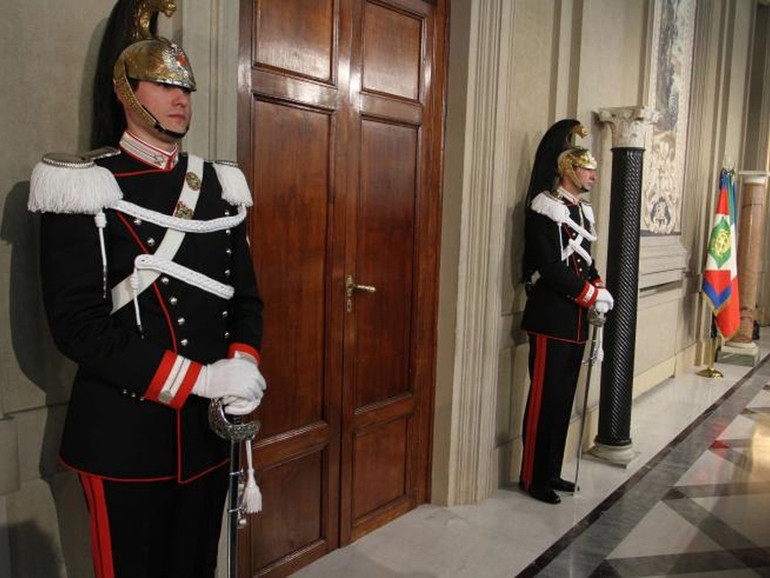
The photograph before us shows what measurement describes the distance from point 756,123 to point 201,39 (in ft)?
28.1

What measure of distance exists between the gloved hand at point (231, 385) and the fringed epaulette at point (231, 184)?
38 centimetres

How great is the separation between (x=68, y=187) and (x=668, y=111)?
4998mm

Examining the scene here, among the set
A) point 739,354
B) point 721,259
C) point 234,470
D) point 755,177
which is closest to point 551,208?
point 234,470

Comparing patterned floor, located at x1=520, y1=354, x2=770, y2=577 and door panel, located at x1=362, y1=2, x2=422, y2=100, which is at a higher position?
door panel, located at x1=362, y1=2, x2=422, y2=100

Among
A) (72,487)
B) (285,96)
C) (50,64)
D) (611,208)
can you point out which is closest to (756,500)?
(611,208)

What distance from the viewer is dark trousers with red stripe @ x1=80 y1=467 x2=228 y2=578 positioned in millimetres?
1425

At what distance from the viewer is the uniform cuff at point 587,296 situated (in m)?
3.10

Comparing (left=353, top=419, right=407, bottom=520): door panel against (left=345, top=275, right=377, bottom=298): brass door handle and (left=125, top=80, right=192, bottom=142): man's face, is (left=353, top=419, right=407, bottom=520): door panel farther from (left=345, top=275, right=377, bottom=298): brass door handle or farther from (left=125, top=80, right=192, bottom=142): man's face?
(left=125, top=80, right=192, bottom=142): man's face

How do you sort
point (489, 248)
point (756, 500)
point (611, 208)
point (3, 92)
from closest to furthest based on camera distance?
point (3, 92) → point (489, 248) → point (756, 500) → point (611, 208)

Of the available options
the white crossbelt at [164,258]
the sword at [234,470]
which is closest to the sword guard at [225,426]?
the sword at [234,470]

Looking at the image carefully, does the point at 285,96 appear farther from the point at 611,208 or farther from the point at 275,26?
the point at 611,208

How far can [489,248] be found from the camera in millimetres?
3074

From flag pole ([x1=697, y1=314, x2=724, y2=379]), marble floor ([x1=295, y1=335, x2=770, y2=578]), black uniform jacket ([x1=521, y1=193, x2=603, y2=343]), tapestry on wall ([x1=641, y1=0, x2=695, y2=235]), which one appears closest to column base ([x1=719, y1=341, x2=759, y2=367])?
flag pole ([x1=697, y1=314, x2=724, y2=379])

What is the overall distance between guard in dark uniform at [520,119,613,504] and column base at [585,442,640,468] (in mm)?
648
